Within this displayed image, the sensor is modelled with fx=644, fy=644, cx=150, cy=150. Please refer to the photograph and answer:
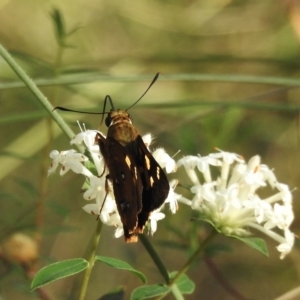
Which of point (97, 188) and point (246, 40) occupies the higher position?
point (97, 188)

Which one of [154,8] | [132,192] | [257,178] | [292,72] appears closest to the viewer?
[132,192]

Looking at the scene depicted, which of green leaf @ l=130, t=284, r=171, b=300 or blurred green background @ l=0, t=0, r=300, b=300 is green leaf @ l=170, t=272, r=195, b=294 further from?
blurred green background @ l=0, t=0, r=300, b=300

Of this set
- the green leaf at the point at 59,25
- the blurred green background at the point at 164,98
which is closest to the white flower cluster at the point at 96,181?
the green leaf at the point at 59,25

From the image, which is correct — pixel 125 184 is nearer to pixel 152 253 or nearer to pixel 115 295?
pixel 152 253

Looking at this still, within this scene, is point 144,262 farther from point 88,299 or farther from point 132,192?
point 132,192

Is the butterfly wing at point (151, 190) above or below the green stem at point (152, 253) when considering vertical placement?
above

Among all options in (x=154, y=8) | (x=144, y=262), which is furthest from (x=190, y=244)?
(x=154, y=8)

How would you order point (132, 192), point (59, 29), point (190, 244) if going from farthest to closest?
point (190, 244) < point (59, 29) < point (132, 192)

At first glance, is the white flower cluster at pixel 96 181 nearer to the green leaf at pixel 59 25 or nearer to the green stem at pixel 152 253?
the green stem at pixel 152 253
